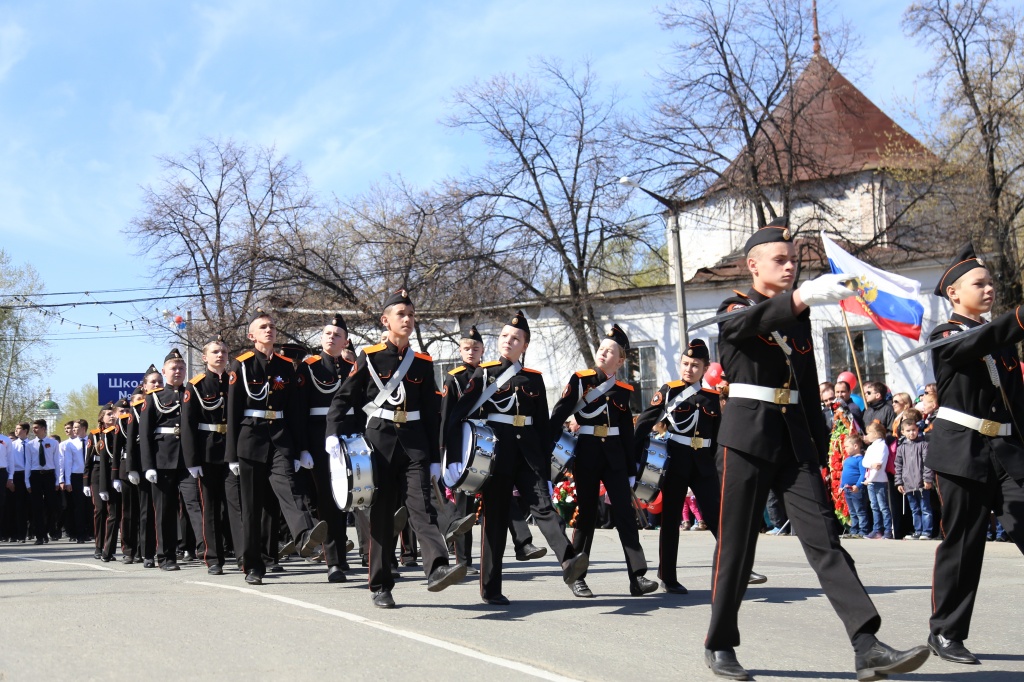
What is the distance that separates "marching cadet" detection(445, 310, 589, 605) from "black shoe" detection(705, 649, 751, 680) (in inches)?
122

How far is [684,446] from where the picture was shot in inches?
404

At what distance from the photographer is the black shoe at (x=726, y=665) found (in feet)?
20.0

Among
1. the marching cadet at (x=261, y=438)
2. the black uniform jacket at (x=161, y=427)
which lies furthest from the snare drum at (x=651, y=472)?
the black uniform jacket at (x=161, y=427)

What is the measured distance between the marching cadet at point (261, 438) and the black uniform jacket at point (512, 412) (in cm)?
255

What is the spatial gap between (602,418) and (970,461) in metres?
3.78

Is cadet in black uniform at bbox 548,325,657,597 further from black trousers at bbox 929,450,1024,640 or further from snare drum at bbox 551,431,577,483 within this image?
black trousers at bbox 929,450,1024,640

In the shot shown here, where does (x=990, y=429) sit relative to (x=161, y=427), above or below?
below

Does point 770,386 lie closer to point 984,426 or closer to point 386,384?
point 984,426

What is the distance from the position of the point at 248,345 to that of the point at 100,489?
19898 millimetres

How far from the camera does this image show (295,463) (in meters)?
11.6

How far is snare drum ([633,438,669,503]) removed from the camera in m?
10.2

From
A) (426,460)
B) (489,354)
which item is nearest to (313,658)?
(426,460)

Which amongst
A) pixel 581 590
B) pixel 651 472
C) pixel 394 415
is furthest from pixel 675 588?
pixel 394 415

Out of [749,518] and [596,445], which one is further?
[596,445]
